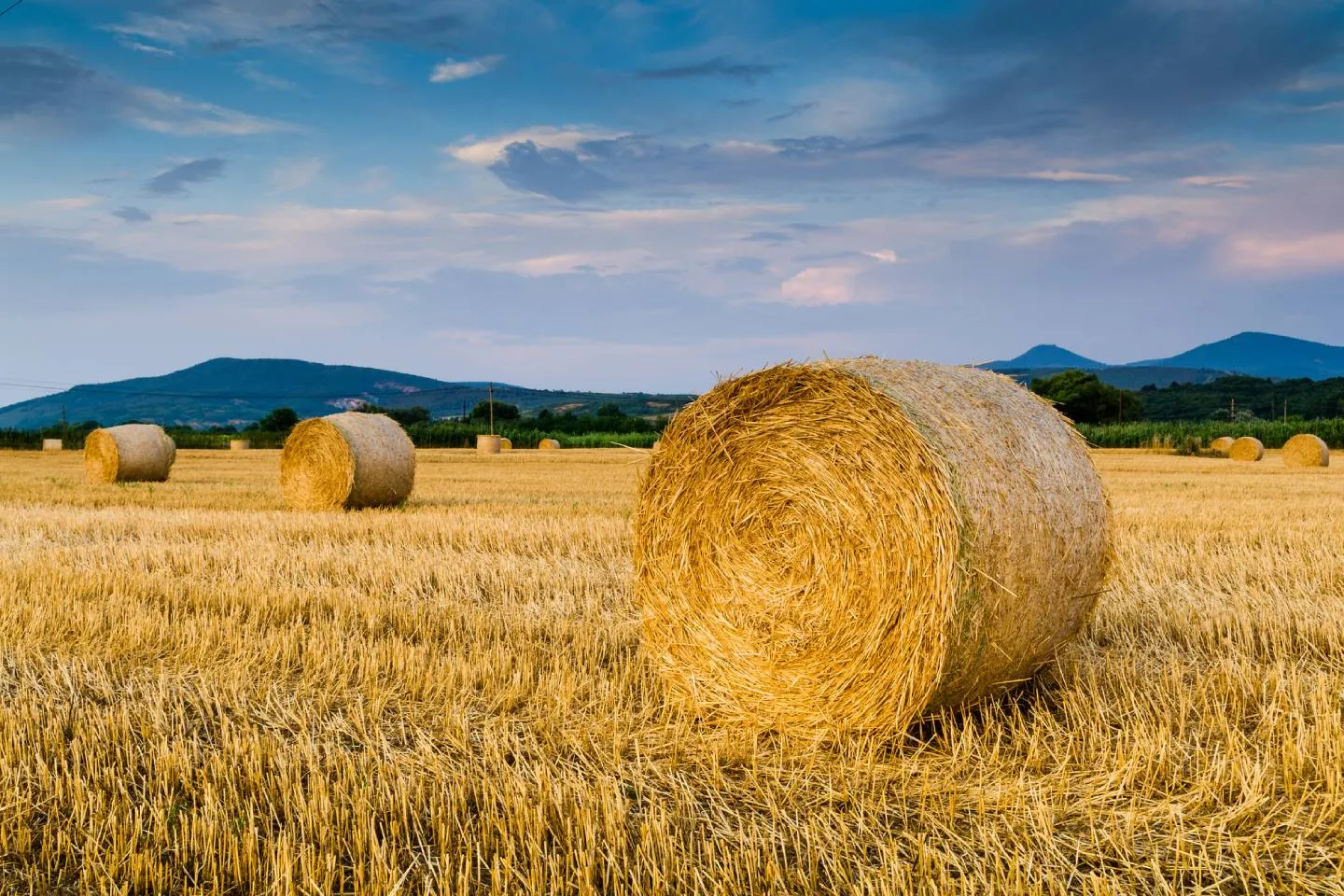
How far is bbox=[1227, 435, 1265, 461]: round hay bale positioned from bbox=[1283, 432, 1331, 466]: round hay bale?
2981 millimetres

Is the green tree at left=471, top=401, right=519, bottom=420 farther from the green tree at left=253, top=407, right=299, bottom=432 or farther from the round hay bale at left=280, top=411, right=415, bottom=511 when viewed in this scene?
the round hay bale at left=280, top=411, right=415, bottom=511

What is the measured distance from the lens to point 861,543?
5035mm

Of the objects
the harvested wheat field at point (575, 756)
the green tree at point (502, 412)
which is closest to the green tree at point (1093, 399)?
the green tree at point (502, 412)

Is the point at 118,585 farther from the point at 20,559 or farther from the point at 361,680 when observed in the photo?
the point at 361,680

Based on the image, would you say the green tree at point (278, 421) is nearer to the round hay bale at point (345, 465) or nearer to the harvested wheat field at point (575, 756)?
the round hay bale at point (345, 465)

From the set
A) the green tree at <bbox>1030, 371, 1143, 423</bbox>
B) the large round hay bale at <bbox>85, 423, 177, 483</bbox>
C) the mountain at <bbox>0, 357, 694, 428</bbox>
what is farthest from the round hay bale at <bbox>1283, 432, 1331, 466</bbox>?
the mountain at <bbox>0, 357, 694, 428</bbox>

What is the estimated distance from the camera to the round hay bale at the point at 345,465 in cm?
1457

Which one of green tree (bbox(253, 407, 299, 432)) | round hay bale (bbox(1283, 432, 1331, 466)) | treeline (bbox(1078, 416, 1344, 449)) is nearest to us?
round hay bale (bbox(1283, 432, 1331, 466))

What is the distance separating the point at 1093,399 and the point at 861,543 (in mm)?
76202

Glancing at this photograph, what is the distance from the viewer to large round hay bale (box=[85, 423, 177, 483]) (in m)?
20.9

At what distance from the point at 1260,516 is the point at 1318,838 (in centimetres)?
1008

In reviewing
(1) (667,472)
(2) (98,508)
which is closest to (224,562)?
(1) (667,472)

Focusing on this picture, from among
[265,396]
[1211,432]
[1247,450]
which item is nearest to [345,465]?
[1247,450]

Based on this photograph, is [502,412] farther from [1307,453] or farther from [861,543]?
[861,543]
